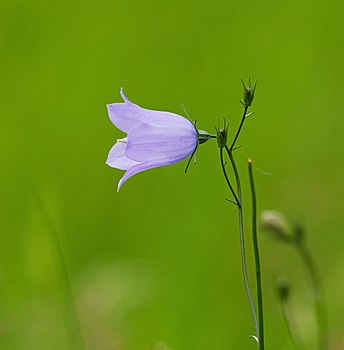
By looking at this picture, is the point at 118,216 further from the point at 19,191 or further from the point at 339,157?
the point at 339,157

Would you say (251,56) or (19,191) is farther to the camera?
(251,56)

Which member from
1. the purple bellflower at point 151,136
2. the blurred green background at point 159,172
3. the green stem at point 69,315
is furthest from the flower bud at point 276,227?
the purple bellflower at point 151,136

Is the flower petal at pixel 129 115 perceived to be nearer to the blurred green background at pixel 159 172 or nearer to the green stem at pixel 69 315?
the blurred green background at pixel 159 172

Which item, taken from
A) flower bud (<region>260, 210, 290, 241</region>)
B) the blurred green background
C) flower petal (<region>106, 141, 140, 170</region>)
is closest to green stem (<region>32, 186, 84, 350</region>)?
the blurred green background

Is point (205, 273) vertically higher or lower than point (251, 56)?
lower

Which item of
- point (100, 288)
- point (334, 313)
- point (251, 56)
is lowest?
point (334, 313)

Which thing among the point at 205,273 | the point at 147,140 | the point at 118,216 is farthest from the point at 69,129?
the point at 147,140

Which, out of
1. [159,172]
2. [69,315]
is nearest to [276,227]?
[69,315]

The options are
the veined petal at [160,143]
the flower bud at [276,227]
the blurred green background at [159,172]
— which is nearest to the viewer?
the veined petal at [160,143]
